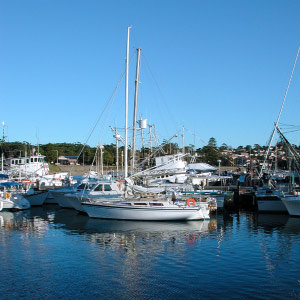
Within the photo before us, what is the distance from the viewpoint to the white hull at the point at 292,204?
36375 mm

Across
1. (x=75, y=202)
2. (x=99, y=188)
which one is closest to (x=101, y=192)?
(x=99, y=188)

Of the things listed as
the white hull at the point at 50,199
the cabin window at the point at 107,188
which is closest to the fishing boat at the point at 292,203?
the cabin window at the point at 107,188

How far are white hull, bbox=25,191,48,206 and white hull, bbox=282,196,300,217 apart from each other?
28.7 metres

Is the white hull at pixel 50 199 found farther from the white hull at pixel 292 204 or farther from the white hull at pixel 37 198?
the white hull at pixel 292 204

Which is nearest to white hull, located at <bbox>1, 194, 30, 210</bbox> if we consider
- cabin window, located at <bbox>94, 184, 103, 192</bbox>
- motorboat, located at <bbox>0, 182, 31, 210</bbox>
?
motorboat, located at <bbox>0, 182, 31, 210</bbox>

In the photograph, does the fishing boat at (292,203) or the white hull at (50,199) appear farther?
the white hull at (50,199)

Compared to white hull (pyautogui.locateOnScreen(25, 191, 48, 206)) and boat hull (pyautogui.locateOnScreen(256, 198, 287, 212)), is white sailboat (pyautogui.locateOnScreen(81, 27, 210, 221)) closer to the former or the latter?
boat hull (pyautogui.locateOnScreen(256, 198, 287, 212))

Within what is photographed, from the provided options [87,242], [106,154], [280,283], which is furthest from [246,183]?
[106,154]

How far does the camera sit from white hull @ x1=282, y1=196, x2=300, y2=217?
119ft

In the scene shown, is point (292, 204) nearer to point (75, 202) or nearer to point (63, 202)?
point (75, 202)

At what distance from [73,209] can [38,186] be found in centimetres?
1424

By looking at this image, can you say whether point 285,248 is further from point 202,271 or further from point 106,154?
point 106,154

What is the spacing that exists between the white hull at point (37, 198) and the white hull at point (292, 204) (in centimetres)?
2866

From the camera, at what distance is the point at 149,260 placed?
20.8 metres
